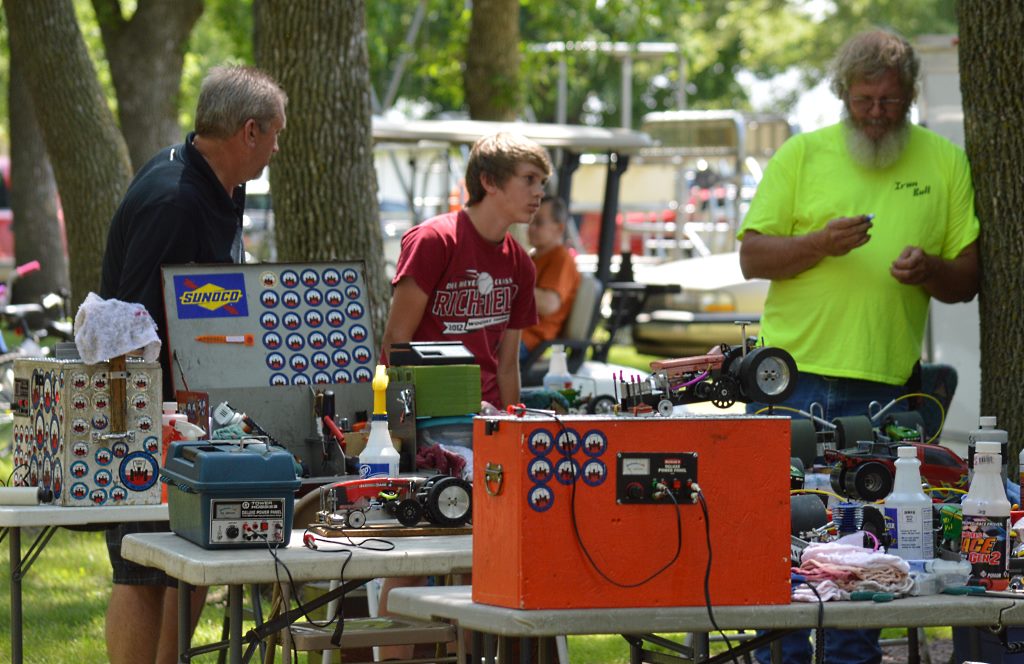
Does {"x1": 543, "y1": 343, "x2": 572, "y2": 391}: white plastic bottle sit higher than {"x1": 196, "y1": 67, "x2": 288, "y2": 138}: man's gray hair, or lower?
lower

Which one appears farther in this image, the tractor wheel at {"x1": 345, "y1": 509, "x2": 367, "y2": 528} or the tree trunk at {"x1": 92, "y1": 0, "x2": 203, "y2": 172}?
the tree trunk at {"x1": 92, "y1": 0, "x2": 203, "y2": 172}

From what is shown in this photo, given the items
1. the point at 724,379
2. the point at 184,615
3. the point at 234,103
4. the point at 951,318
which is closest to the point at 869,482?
the point at 724,379

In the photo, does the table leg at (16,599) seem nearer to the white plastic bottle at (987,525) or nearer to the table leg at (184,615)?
the table leg at (184,615)

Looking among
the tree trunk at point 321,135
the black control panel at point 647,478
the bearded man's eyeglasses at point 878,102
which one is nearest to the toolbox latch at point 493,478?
the black control panel at point 647,478

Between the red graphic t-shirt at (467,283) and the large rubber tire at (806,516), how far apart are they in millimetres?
1706

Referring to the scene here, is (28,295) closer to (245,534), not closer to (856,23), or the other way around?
(245,534)

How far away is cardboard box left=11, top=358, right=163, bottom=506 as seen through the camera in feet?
13.4

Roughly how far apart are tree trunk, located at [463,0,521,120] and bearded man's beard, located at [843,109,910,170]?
8.96 metres

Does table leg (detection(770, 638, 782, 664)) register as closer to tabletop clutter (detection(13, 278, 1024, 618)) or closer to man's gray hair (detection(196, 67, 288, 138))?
tabletop clutter (detection(13, 278, 1024, 618))

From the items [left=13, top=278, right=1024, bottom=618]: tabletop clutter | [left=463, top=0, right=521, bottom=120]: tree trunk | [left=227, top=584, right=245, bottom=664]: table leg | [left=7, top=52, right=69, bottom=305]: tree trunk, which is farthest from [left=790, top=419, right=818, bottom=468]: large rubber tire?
[left=7, top=52, right=69, bottom=305]: tree trunk

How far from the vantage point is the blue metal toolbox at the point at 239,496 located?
357 centimetres

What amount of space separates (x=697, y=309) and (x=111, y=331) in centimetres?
1203

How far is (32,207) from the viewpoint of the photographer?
66.2 feet

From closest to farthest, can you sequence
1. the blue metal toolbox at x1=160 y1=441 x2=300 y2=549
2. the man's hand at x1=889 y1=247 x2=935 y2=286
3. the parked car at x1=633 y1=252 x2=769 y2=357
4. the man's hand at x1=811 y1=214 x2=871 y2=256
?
the blue metal toolbox at x1=160 y1=441 x2=300 y2=549 → the man's hand at x1=811 y1=214 x2=871 y2=256 → the man's hand at x1=889 y1=247 x2=935 y2=286 → the parked car at x1=633 y1=252 x2=769 y2=357
